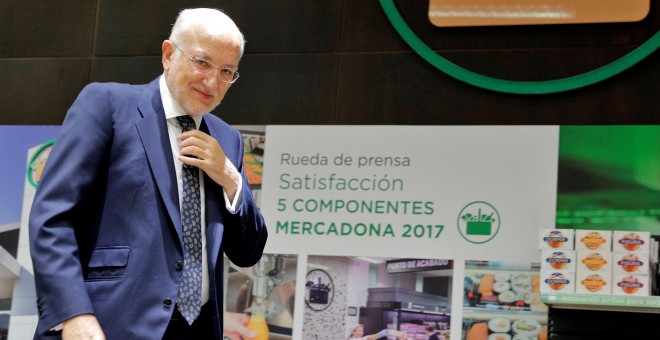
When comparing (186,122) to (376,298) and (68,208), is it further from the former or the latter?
(376,298)

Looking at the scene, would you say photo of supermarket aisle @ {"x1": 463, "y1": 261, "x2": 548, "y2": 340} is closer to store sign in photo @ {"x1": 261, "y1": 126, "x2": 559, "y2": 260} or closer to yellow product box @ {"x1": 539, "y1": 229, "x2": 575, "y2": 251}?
store sign in photo @ {"x1": 261, "y1": 126, "x2": 559, "y2": 260}

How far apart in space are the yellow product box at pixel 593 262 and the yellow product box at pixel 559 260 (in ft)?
0.07

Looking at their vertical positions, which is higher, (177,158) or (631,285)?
(177,158)

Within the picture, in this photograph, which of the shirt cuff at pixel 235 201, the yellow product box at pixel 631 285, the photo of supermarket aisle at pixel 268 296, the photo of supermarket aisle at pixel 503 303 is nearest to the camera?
the shirt cuff at pixel 235 201

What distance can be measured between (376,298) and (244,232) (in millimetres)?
1998

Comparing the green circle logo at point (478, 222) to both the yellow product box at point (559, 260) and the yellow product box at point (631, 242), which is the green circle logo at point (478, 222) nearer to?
the yellow product box at point (559, 260)

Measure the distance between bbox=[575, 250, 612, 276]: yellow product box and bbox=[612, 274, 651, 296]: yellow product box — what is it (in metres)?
0.04

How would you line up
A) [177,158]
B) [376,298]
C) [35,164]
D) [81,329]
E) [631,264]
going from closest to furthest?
[81,329], [177,158], [631,264], [376,298], [35,164]

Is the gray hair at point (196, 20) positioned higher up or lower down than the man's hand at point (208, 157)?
higher up

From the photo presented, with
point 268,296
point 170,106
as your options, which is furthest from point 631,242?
point 170,106

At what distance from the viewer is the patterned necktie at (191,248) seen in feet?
5.78

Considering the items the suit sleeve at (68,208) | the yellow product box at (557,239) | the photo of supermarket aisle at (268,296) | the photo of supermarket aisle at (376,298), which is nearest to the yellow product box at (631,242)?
the yellow product box at (557,239)

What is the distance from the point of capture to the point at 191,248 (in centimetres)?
181

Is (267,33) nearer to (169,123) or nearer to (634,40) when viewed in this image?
(634,40)
